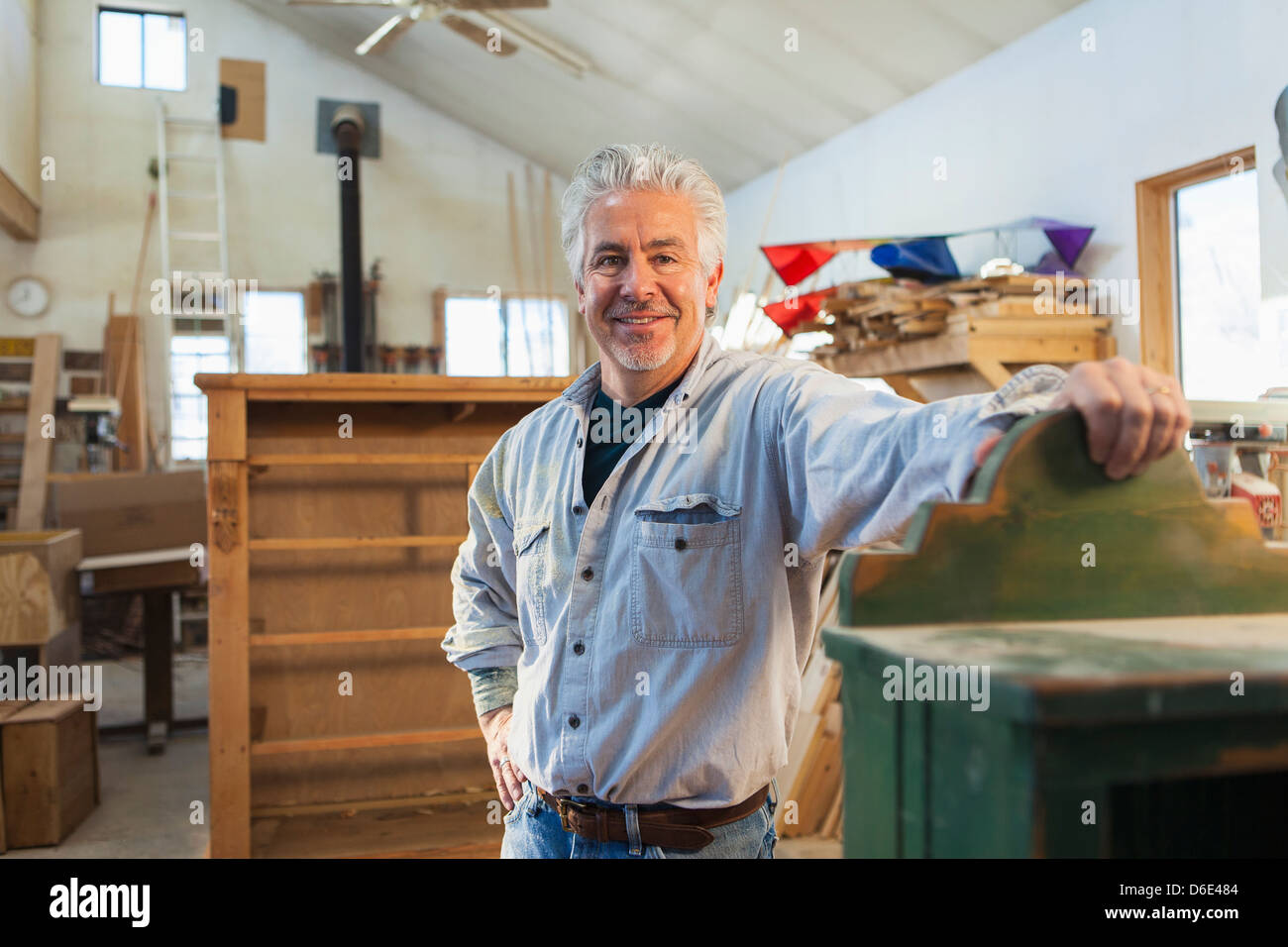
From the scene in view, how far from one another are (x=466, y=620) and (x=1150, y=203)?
3.77m

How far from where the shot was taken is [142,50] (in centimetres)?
1063

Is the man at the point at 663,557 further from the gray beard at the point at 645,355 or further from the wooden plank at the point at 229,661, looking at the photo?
the wooden plank at the point at 229,661

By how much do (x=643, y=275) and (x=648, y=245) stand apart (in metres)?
0.05

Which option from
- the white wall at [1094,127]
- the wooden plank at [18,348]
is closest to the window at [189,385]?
the wooden plank at [18,348]

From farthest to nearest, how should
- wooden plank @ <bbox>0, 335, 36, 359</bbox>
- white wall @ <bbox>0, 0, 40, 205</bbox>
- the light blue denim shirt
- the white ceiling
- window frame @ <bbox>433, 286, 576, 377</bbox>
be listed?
window frame @ <bbox>433, 286, 576, 377</bbox>, wooden plank @ <bbox>0, 335, 36, 359</bbox>, white wall @ <bbox>0, 0, 40, 205</bbox>, the white ceiling, the light blue denim shirt

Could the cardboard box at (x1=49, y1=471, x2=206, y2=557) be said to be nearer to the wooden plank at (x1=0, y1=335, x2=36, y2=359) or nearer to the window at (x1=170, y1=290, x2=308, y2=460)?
the window at (x1=170, y1=290, x2=308, y2=460)

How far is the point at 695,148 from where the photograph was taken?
9086mm

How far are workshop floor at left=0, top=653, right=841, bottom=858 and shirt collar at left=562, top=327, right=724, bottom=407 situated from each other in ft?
8.18

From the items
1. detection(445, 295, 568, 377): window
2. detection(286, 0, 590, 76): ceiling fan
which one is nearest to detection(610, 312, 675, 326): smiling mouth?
detection(286, 0, 590, 76): ceiling fan

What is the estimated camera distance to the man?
4.98ft

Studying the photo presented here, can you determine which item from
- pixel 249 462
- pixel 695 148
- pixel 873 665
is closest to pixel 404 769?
pixel 249 462

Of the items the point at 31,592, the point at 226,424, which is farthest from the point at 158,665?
the point at 226,424
